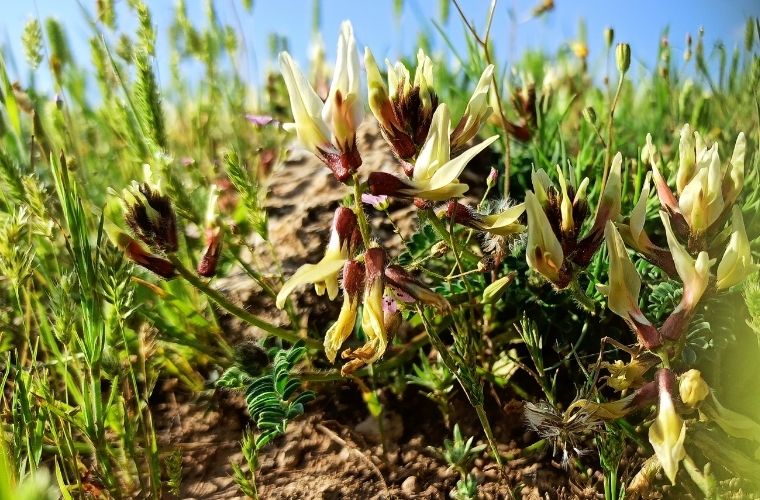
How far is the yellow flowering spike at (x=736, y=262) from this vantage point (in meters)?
0.97

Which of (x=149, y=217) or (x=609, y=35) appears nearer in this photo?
(x=149, y=217)

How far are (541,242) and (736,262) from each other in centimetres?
28

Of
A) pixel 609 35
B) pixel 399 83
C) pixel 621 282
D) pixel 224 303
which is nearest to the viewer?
pixel 621 282

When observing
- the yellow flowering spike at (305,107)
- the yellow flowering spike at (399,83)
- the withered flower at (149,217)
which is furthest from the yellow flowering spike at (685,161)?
the withered flower at (149,217)

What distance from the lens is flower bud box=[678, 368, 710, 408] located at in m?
0.91

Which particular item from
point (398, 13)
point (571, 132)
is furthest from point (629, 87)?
point (398, 13)

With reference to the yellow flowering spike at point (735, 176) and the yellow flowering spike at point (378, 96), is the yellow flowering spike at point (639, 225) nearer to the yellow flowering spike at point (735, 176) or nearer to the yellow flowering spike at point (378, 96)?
the yellow flowering spike at point (735, 176)

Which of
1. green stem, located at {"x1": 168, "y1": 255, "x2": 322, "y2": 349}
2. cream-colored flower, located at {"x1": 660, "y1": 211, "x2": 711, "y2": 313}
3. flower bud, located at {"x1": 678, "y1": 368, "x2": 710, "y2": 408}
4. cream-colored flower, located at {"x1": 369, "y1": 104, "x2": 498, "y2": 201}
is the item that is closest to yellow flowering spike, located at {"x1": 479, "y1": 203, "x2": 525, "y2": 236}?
cream-colored flower, located at {"x1": 369, "y1": 104, "x2": 498, "y2": 201}

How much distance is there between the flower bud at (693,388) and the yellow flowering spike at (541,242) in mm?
243

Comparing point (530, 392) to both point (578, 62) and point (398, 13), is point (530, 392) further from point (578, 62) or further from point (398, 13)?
point (578, 62)

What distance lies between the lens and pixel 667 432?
91 centimetres

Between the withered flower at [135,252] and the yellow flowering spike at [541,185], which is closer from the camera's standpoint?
the yellow flowering spike at [541,185]

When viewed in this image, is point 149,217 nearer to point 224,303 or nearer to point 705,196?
point 224,303

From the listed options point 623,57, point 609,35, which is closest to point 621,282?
point 623,57
